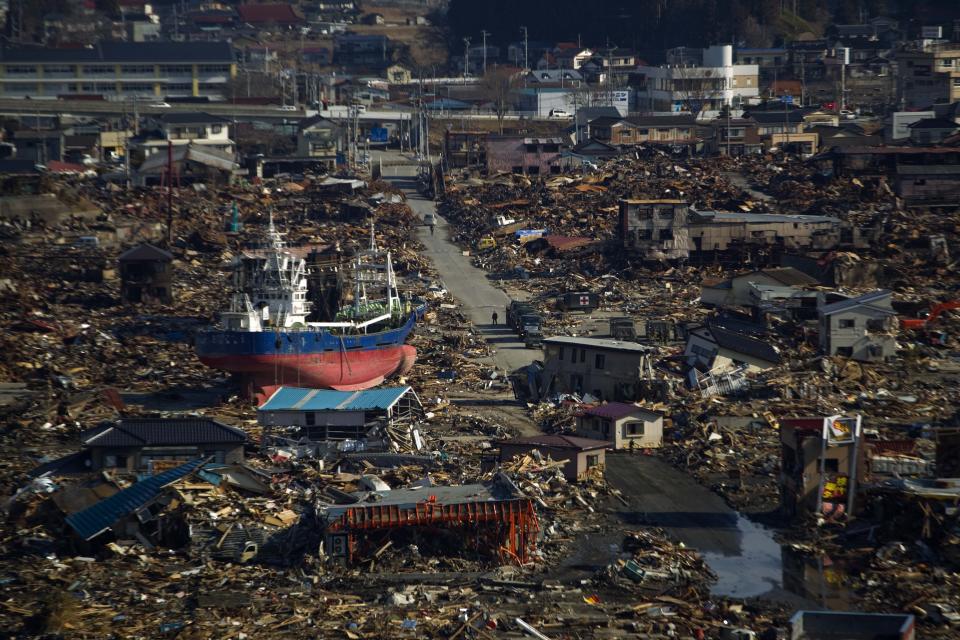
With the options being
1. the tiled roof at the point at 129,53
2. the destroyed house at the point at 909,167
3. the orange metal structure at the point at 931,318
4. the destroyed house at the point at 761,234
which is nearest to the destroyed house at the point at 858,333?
the orange metal structure at the point at 931,318

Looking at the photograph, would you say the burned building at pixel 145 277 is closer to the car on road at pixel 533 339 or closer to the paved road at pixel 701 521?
the car on road at pixel 533 339

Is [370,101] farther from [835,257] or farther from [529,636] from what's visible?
[529,636]

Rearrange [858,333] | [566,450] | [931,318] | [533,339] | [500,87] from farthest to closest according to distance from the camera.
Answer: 1. [500,87]
2. [533,339]
3. [931,318]
4. [858,333]
5. [566,450]

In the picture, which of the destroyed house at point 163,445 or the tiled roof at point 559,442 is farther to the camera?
the tiled roof at point 559,442

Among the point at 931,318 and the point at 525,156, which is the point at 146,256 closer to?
the point at 931,318

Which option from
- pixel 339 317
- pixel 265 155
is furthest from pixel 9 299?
pixel 265 155

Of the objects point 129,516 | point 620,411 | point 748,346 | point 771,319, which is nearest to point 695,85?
Answer: point 771,319
